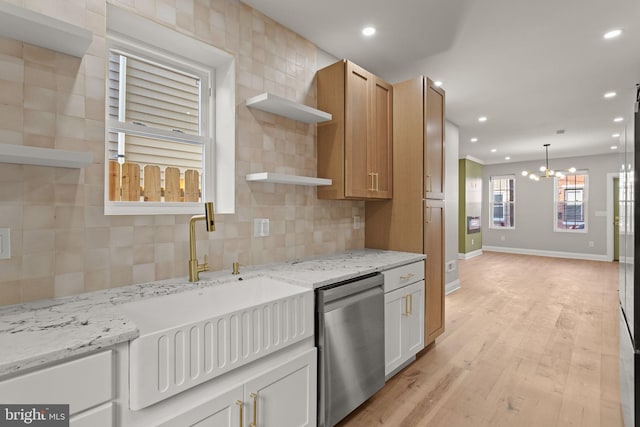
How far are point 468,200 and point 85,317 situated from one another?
858cm

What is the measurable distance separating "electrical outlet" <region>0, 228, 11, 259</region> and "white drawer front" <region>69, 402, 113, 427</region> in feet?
2.66

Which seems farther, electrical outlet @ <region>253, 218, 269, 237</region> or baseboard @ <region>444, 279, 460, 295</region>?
baseboard @ <region>444, 279, 460, 295</region>

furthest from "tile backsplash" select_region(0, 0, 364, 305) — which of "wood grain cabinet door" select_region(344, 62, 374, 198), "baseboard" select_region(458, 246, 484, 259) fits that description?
"baseboard" select_region(458, 246, 484, 259)

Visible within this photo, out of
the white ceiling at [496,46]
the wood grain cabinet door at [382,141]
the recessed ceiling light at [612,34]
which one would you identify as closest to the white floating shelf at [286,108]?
the wood grain cabinet door at [382,141]

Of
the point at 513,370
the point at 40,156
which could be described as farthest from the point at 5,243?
the point at 513,370

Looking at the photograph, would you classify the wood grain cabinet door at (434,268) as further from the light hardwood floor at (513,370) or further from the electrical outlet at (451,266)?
the electrical outlet at (451,266)

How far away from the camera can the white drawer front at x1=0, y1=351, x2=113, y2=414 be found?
2.86 ft

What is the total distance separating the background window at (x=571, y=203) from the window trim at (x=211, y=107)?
9199mm

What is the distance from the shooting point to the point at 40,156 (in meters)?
1.21

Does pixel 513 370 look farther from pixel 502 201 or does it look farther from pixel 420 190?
pixel 502 201

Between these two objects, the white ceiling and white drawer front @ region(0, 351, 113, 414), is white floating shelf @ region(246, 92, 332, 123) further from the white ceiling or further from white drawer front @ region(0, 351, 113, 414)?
white drawer front @ region(0, 351, 113, 414)

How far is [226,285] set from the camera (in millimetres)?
1801

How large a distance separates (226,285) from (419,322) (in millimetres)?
1686

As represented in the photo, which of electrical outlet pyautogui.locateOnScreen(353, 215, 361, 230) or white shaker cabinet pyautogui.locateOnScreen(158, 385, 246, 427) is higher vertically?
electrical outlet pyautogui.locateOnScreen(353, 215, 361, 230)
